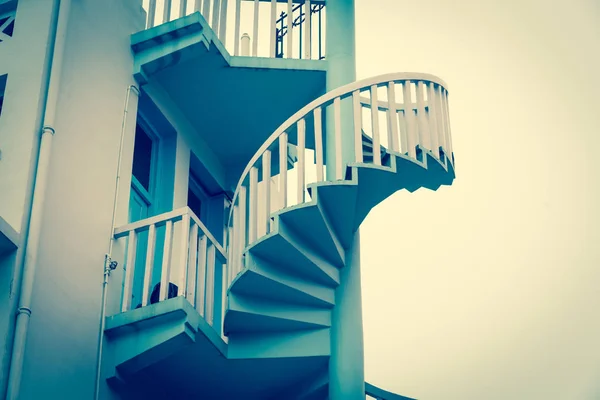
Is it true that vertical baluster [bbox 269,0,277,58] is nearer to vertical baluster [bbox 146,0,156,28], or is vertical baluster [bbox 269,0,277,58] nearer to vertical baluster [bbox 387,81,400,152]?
vertical baluster [bbox 146,0,156,28]

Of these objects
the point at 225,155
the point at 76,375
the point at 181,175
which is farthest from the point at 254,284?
the point at 225,155

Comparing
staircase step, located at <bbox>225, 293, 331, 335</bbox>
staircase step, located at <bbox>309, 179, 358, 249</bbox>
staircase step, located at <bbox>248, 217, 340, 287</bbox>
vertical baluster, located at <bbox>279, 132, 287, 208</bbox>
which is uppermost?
vertical baluster, located at <bbox>279, 132, 287, 208</bbox>

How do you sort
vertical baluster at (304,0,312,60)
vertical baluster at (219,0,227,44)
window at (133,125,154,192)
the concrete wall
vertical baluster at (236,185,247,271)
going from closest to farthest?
1. the concrete wall
2. vertical baluster at (236,185,247,271)
3. window at (133,125,154,192)
4. vertical baluster at (304,0,312,60)
5. vertical baluster at (219,0,227,44)

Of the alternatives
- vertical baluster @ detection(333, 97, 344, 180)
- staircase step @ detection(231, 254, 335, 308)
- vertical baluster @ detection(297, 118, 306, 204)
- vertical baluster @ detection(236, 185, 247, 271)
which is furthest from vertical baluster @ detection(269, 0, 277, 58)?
staircase step @ detection(231, 254, 335, 308)

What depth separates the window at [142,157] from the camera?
858 cm

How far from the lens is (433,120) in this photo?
25.6 ft

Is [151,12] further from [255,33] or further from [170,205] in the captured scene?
[170,205]

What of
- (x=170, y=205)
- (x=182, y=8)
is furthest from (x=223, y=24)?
(x=170, y=205)

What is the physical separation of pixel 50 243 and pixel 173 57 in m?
2.44

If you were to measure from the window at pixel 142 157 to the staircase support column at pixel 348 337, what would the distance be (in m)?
2.09

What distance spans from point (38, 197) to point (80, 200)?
0.56m

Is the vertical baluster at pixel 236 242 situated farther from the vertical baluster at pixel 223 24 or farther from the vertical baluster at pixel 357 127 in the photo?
the vertical baluster at pixel 223 24

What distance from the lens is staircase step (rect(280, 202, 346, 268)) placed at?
702cm

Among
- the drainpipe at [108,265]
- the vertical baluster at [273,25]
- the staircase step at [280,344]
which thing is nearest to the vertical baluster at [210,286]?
the staircase step at [280,344]
